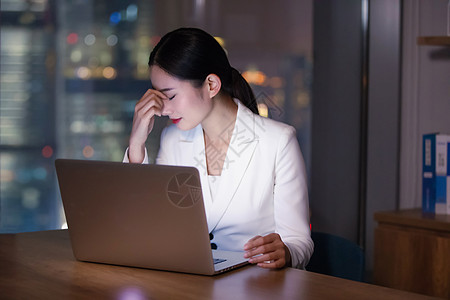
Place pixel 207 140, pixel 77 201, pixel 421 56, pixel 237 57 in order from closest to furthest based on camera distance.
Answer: pixel 77 201 < pixel 207 140 < pixel 237 57 < pixel 421 56

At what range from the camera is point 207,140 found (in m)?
1.95

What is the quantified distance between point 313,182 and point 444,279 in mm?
1067

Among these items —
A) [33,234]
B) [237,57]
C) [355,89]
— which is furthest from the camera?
[355,89]

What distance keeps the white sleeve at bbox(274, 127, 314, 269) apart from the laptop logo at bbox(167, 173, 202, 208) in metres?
0.40

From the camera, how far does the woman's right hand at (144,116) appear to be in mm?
1777

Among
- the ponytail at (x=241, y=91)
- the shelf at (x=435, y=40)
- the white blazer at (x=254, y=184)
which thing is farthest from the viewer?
the shelf at (x=435, y=40)

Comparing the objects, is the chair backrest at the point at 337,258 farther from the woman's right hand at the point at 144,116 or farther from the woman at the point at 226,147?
the woman's right hand at the point at 144,116

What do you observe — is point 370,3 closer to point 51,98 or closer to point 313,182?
point 313,182

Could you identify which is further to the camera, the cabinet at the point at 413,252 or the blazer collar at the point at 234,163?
the cabinet at the point at 413,252

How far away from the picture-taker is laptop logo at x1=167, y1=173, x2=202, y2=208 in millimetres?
1095

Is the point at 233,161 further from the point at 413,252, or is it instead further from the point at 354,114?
the point at 354,114

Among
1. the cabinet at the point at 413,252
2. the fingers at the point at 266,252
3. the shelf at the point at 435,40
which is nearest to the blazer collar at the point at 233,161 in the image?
the fingers at the point at 266,252

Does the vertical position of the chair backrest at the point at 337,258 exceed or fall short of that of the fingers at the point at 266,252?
it falls short

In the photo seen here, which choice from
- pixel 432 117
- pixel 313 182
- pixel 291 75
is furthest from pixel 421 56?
pixel 313 182
